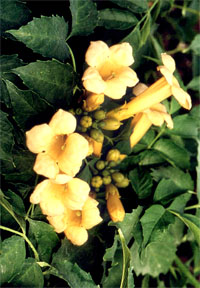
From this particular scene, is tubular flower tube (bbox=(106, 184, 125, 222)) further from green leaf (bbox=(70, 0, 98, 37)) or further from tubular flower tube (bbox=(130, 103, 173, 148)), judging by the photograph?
green leaf (bbox=(70, 0, 98, 37))

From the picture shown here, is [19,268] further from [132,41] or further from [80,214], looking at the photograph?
[132,41]

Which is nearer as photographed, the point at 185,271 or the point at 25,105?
the point at 25,105

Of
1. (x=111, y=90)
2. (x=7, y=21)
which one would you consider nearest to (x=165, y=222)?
(x=111, y=90)

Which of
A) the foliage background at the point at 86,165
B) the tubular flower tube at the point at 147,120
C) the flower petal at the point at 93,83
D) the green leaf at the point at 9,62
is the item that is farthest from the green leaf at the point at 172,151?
the green leaf at the point at 9,62

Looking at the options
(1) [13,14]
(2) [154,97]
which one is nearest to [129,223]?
(2) [154,97]

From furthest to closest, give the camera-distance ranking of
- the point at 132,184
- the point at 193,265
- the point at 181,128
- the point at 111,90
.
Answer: the point at 193,265
the point at 181,128
the point at 132,184
the point at 111,90

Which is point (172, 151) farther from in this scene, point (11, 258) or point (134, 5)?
point (11, 258)

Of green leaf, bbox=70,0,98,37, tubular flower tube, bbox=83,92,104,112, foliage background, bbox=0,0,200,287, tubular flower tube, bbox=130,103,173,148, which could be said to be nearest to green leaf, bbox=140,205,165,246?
foliage background, bbox=0,0,200,287
